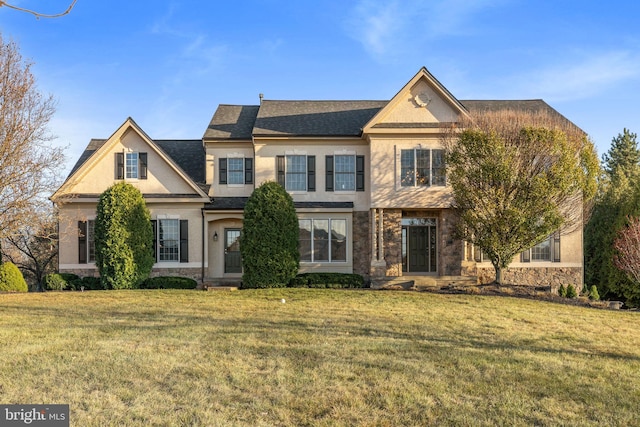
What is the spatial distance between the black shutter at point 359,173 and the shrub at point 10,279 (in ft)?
43.6

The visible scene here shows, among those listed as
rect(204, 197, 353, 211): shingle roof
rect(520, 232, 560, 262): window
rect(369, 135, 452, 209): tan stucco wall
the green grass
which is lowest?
the green grass

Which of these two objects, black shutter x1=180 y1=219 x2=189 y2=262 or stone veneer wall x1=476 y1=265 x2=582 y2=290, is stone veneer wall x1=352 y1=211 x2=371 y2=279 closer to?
stone veneer wall x1=476 y1=265 x2=582 y2=290

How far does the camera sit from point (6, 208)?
16250 millimetres

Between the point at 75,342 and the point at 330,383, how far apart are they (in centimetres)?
497

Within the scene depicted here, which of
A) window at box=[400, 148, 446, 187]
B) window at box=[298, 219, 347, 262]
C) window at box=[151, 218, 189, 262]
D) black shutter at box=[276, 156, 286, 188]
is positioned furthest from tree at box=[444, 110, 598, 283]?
window at box=[151, 218, 189, 262]

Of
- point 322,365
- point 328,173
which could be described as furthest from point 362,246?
point 322,365

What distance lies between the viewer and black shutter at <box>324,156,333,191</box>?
2059cm

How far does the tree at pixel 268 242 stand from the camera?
56.5 ft

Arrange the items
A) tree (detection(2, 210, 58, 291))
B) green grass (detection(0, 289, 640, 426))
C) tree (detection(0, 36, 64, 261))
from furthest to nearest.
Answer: tree (detection(2, 210, 58, 291)) → tree (detection(0, 36, 64, 261)) → green grass (detection(0, 289, 640, 426))

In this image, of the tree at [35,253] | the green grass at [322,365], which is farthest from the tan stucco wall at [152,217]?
the tree at [35,253]

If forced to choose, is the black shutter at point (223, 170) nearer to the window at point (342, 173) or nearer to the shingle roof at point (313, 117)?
the shingle roof at point (313, 117)

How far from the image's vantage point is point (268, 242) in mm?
17266

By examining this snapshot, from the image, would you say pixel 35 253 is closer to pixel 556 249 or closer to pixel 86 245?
pixel 86 245

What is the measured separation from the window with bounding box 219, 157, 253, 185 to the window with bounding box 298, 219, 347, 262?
3101 millimetres
